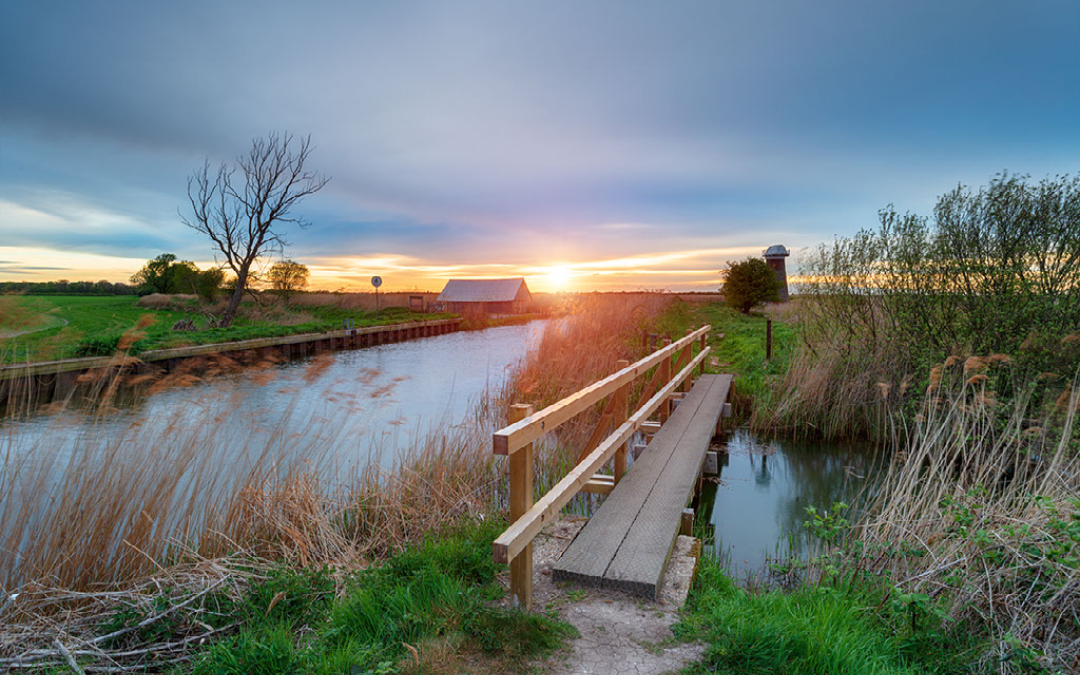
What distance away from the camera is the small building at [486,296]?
44.2 meters

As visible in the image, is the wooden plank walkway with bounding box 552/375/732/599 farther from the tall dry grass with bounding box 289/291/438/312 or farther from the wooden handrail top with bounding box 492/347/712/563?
the tall dry grass with bounding box 289/291/438/312

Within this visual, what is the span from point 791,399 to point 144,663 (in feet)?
29.5

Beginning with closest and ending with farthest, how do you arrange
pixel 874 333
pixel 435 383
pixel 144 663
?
pixel 144 663
pixel 874 333
pixel 435 383

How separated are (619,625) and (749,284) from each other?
29392 mm

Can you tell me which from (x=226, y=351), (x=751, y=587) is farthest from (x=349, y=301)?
(x=751, y=587)

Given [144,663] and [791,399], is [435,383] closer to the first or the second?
[791,399]

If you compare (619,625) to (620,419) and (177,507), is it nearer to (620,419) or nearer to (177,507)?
(620,419)

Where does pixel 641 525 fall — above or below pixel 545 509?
below

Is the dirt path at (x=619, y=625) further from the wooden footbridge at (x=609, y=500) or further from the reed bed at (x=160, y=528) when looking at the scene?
the reed bed at (x=160, y=528)

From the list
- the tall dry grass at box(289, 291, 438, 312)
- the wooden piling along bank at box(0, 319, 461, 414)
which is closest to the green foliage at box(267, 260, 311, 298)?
the tall dry grass at box(289, 291, 438, 312)

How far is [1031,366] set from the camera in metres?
6.95

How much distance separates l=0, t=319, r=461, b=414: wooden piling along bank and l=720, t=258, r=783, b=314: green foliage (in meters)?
15.2

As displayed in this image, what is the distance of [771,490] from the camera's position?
24.0 feet

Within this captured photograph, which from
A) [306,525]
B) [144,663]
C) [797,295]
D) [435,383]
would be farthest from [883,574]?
[435,383]
